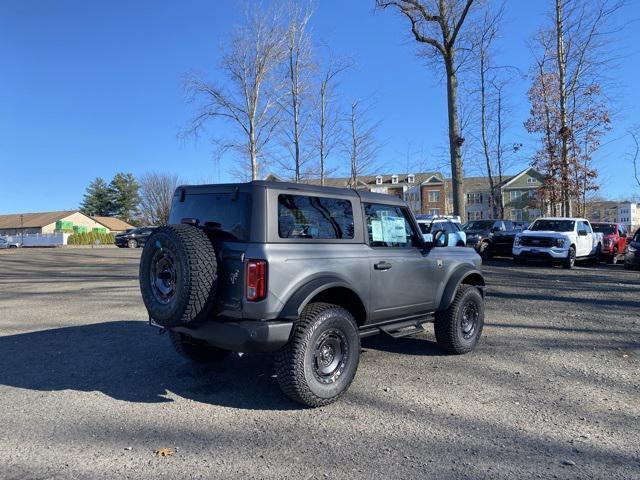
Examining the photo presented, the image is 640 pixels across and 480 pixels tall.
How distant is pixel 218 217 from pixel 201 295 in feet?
2.72

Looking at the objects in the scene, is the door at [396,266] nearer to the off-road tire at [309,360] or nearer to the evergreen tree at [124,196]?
the off-road tire at [309,360]

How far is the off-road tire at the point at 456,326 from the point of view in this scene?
5.71 metres

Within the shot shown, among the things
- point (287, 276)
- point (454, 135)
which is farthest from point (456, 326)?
point (454, 135)

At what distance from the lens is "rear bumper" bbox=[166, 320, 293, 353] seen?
3873mm

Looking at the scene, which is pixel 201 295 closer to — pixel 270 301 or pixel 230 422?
pixel 270 301

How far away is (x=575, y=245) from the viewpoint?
16734 mm

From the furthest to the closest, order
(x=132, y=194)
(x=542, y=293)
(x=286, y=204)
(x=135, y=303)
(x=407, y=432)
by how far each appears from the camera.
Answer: (x=132, y=194), (x=542, y=293), (x=135, y=303), (x=286, y=204), (x=407, y=432)

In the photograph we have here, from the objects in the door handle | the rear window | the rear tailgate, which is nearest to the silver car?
the rear window

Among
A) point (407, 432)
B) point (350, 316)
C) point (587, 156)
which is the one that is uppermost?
point (587, 156)

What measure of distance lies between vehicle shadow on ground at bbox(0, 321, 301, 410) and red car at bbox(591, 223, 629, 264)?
1850 centimetres

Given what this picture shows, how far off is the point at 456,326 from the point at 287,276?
104 inches

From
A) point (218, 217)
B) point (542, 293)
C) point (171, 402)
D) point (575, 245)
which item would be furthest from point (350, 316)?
point (575, 245)

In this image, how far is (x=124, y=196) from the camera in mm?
91312

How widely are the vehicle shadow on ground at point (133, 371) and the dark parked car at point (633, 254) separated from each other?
14.2 m
